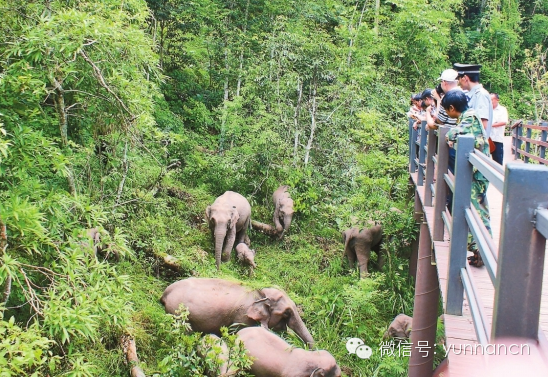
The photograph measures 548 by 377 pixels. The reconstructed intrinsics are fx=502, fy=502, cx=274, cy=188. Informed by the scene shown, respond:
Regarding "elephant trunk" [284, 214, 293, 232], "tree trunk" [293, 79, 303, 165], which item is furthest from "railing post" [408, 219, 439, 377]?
"tree trunk" [293, 79, 303, 165]

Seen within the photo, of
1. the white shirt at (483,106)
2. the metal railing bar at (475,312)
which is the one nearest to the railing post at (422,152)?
the white shirt at (483,106)

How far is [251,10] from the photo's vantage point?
45.4 feet

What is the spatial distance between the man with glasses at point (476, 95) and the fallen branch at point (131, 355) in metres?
4.49

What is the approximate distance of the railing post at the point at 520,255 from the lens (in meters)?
1.59

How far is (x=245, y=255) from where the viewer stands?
9.24m

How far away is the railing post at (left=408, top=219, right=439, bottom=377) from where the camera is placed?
4.66 m

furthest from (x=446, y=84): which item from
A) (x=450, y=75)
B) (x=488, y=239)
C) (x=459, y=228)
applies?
(x=488, y=239)

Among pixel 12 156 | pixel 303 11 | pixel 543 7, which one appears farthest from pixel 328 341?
pixel 543 7

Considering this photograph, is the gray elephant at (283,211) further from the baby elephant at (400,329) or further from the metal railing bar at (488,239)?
the metal railing bar at (488,239)

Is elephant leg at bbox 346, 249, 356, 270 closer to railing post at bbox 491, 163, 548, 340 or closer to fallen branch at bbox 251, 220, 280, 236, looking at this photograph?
fallen branch at bbox 251, 220, 280, 236

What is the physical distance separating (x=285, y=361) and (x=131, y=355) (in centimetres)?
185

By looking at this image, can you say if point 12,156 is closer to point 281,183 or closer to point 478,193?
point 478,193

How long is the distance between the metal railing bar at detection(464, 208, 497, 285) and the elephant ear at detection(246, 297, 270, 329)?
4486 millimetres

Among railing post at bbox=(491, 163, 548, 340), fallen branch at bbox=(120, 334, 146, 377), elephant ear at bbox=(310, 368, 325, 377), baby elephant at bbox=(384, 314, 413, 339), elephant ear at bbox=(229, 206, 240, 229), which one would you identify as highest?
railing post at bbox=(491, 163, 548, 340)
